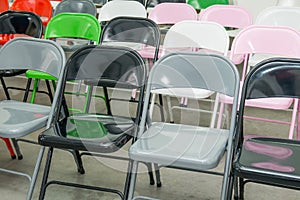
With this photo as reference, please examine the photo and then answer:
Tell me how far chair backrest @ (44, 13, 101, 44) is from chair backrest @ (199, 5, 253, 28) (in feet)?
3.41

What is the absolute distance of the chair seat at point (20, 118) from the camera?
2168 millimetres

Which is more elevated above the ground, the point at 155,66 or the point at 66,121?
the point at 155,66

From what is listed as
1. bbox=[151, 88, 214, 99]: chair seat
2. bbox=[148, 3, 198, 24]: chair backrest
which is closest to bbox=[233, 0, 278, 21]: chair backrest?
bbox=[148, 3, 198, 24]: chair backrest

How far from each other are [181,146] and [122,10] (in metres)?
2.44

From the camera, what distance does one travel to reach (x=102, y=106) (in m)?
4.07

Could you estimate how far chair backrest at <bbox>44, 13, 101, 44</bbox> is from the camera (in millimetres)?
3301

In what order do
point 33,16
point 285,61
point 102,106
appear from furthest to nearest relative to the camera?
point 102,106
point 33,16
point 285,61

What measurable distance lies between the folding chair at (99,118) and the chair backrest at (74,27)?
0.90m

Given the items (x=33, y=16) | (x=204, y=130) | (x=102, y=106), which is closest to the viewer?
(x=204, y=130)

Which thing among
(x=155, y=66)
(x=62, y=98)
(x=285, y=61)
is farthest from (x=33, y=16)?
(x=285, y=61)

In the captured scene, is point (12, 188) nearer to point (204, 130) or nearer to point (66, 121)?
point (66, 121)

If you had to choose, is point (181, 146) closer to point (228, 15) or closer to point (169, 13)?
point (228, 15)

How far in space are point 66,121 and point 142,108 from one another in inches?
17.5

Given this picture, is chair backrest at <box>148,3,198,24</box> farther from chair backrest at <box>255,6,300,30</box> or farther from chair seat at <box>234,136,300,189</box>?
chair seat at <box>234,136,300,189</box>
